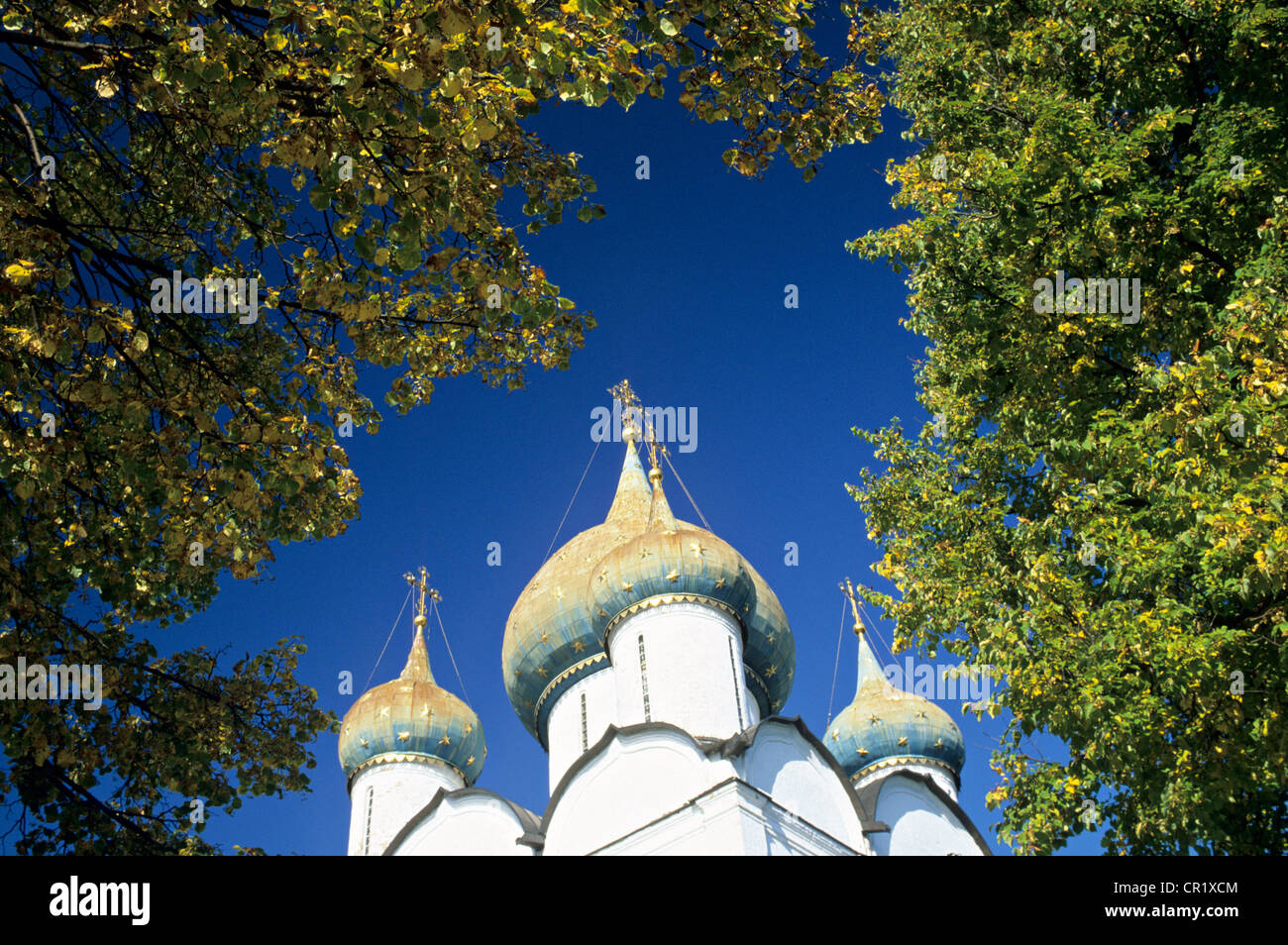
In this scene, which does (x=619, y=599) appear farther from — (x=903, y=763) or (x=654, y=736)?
(x=903, y=763)

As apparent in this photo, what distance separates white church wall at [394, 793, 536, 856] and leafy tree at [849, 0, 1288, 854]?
9.11 m

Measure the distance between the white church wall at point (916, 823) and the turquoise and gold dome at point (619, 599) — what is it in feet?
10.2

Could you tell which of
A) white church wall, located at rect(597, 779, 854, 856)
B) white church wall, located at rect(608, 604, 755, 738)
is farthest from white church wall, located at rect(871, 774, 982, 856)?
white church wall, located at rect(597, 779, 854, 856)

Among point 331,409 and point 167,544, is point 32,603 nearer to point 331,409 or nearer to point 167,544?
point 167,544

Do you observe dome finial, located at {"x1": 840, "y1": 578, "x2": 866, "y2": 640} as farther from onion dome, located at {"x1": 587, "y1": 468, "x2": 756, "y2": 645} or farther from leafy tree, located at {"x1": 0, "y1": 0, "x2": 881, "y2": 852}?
leafy tree, located at {"x1": 0, "y1": 0, "x2": 881, "y2": 852}

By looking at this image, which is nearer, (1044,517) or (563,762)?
(1044,517)

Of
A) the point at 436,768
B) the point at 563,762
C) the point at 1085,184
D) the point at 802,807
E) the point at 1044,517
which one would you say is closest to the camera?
the point at 1085,184

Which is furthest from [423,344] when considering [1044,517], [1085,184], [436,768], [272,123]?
[436,768]

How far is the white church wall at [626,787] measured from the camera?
13688 mm

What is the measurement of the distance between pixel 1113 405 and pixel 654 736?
8888 mm

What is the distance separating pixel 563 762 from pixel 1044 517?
11.9 metres

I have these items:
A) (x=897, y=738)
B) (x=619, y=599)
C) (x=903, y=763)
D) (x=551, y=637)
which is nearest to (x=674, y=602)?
(x=619, y=599)

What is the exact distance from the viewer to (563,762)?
1809cm

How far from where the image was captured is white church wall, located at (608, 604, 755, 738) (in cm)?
1558
